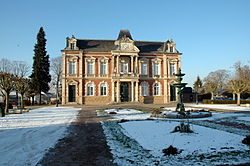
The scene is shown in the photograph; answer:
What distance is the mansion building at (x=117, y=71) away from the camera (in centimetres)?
3531

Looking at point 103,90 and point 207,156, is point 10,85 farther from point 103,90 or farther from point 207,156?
point 207,156

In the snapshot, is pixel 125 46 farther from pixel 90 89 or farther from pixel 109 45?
pixel 90 89

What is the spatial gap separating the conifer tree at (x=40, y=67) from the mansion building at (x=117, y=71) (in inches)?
388

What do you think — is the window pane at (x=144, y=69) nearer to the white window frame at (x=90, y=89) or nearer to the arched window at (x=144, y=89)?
the arched window at (x=144, y=89)

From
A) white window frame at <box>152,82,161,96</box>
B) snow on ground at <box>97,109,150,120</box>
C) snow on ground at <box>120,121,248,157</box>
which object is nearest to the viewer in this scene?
snow on ground at <box>120,121,248,157</box>

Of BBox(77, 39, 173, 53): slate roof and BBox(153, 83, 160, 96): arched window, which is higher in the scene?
BBox(77, 39, 173, 53): slate roof

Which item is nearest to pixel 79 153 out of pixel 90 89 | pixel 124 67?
pixel 90 89

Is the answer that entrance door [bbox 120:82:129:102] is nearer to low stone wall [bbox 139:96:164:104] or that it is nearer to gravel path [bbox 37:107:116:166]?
low stone wall [bbox 139:96:164:104]

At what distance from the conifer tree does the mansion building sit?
986 centimetres

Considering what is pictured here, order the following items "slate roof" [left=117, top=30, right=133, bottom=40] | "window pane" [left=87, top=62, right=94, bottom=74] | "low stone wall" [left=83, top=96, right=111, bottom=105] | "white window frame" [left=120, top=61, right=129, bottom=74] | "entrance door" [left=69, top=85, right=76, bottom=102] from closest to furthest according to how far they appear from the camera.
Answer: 1. "entrance door" [left=69, top=85, right=76, bottom=102]
2. "low stone wall" [left=83, top=96, right=111, bottom=105]
3. "window pane" [left=87, top=62, right=94, bottom=74]
4. "white window frame" [left=120, top=61, right=129, bottom=74]
5. "slate roof" [left=117, top=30, right=133, bottom=40]

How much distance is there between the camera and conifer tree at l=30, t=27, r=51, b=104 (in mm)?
41000

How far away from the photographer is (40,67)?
4216 centimetres

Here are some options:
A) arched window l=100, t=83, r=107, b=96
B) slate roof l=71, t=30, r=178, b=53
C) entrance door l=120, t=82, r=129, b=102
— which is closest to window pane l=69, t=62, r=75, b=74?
slate roof l=71, t=30, r=178, b=53

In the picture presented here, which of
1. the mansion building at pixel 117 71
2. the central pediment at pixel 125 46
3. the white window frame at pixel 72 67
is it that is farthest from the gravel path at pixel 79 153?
the central pediment at pixel 125 46
